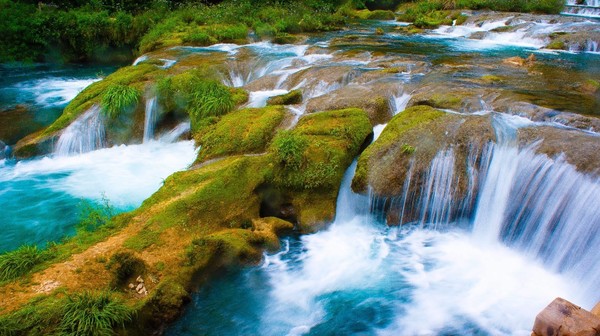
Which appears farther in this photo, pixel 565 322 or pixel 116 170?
pixel 116 170

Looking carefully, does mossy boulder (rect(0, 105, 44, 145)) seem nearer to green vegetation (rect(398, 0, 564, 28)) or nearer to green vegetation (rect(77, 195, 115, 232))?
green vegetation (rect(77, 195, 115, 232))

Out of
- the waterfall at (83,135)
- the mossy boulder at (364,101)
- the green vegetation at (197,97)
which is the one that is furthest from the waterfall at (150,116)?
the mossy boulder at (364,101)

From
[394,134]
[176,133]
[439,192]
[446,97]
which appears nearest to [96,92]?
[176,133]

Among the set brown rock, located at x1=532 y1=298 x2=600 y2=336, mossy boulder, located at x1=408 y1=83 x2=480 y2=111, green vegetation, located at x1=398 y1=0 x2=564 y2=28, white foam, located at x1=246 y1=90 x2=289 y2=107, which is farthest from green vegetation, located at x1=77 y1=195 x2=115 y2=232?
green vegetation, located at x1=398 y1=0 x2=564 y2=28

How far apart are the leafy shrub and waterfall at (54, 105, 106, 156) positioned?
6006 millimetres

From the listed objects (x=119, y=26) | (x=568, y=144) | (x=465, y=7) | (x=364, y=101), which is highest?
(x=465, y=7)

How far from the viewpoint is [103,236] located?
7.02 m

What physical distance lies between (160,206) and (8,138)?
25.5 feet

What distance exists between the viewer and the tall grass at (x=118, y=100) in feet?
39.8

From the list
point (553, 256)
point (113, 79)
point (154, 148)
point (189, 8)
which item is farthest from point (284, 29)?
point (553, 256)

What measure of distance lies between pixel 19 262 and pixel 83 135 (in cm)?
660

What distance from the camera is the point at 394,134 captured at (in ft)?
29.6

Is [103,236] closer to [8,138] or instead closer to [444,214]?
[444,214]

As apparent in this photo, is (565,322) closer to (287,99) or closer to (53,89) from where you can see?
(287,99)
